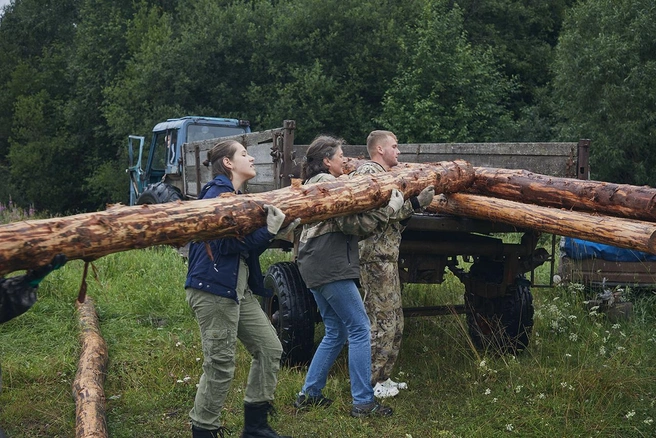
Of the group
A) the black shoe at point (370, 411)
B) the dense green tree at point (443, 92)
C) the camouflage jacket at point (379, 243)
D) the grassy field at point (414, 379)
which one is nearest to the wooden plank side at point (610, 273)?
the grassy field at point (414, 379)

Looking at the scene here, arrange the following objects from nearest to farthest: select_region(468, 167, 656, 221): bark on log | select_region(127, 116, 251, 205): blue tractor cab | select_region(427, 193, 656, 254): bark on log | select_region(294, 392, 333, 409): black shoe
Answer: select_region(427, 193, 656, 254): bark on log → select_region(468, 167, 656, 221): bark on log → select_region(294, 392, 333, 409): black shoe → select_region(127, 116, 251, 205): blue tractor cab

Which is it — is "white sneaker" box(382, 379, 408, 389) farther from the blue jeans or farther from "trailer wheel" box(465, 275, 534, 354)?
"trailer wheel" box(465, 275, 534, 354)

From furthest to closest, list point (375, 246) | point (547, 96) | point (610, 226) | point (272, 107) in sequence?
point (547, 96) → point (272, 107) → point (375, 246) → point (610, 226)

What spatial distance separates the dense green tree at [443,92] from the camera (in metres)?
23.1

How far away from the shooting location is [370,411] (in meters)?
5.34

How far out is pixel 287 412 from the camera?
A: 18.2ft

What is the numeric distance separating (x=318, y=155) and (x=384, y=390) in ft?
5.83

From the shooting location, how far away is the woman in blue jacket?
4.48 meters

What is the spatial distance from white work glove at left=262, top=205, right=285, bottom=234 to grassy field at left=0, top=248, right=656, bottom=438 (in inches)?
59.8

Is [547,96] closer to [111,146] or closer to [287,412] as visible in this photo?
[111,146]

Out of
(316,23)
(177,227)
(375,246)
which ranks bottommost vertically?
(375,246)

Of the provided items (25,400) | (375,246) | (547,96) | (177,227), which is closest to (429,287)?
(375,246)

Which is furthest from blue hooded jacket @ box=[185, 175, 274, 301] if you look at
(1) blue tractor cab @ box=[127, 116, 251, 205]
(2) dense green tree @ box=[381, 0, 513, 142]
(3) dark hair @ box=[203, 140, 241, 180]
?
(2) dense green tree @ box=[381, 0, 513, 142]

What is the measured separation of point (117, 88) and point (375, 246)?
2348cm
